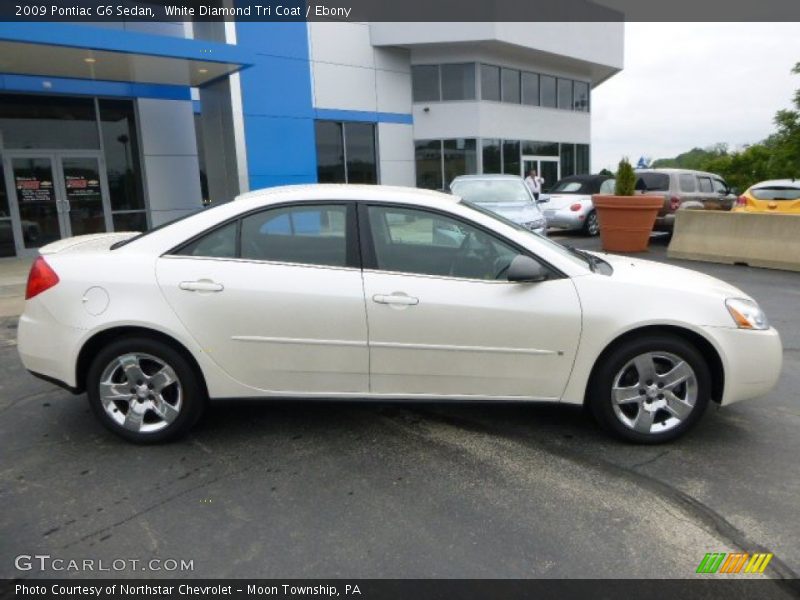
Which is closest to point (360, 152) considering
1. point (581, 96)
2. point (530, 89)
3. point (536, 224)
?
point (530, 89)

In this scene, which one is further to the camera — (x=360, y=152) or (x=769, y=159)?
(x=769, y=159)

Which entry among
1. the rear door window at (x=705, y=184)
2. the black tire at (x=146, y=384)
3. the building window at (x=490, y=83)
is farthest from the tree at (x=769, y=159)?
the black tire at (x=146, y=384)

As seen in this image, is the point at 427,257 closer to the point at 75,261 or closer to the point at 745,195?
the point at 75,261

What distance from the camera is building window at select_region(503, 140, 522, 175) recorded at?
931 inches

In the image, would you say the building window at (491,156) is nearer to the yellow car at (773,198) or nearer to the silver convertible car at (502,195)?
the silver convertible car at (502,195)

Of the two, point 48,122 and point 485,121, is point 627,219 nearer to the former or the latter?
point 485,121

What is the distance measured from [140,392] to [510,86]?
75.4 ft

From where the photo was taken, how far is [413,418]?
400cm

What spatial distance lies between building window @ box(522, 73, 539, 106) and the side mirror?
75.0 ft

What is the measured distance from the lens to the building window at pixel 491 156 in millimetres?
22766

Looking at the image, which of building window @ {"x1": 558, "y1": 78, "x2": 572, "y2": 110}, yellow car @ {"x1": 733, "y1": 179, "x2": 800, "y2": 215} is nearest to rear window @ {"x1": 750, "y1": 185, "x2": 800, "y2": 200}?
yellow car @ {"x1": 733, "y1": 179, "x2": 800, "y2": 215}

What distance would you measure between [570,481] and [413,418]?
1197 mm

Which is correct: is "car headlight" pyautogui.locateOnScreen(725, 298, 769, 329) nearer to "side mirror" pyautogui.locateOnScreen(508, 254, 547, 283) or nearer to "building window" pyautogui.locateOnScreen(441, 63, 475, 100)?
"side mirror" pyautogui.locateOnScreen(508, 254, 547, 283)

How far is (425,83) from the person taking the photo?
22062 millimetres
